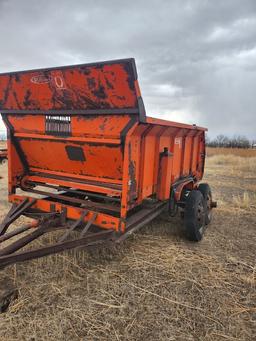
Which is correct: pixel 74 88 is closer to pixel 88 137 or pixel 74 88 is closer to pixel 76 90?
pixel 76 90

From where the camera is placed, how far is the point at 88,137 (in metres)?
3.42

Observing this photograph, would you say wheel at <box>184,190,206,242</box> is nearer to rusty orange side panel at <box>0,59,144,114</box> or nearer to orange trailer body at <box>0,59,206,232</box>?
orange trailer body at <box>0,59,206,232</box>

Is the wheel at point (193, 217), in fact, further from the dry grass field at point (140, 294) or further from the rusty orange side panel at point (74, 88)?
the rusty orange side panel at point (74, 88)

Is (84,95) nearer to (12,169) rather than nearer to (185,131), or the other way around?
(12,169)

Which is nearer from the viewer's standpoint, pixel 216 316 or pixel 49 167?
pixel 216 316

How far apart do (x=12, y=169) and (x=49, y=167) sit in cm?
51

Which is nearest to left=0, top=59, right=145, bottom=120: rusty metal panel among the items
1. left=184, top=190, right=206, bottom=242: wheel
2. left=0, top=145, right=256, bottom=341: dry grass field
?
left=0, top=145, right=256, bottom=341: dry grass field

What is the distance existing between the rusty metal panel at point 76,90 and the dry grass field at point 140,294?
6.23ft

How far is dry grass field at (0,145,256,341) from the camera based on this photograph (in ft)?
8.12

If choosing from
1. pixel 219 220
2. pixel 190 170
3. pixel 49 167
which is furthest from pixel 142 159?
pixel 219 220

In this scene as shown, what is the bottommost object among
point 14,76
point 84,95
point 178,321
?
point 178,321

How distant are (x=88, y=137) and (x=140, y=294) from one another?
1.87m

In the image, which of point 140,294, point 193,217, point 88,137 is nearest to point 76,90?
point 88,137

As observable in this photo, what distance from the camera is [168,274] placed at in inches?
136
